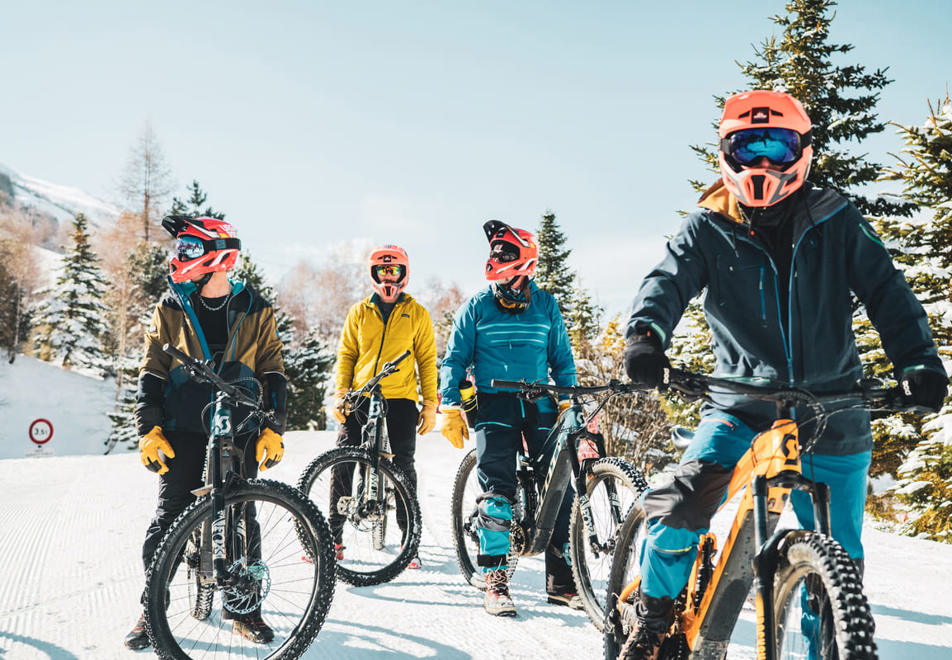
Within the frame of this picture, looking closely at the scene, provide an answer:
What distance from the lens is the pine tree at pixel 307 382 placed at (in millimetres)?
25062

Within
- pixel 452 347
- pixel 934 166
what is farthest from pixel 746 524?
pixel 934 166

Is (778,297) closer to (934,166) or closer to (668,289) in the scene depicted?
(668,289)

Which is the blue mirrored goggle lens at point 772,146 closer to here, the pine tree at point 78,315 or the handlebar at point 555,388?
the handlebar at point 555,388

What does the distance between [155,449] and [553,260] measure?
103 feet

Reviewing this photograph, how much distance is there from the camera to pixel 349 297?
61.5 meters

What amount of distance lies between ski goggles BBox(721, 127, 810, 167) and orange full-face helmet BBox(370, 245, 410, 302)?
3.73 m

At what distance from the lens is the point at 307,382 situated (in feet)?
83.6

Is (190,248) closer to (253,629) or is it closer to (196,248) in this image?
(196,248)

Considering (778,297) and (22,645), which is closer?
(778,297)

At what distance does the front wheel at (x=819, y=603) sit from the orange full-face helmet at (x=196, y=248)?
10.7 ft

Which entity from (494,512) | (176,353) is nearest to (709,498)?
(494,512)

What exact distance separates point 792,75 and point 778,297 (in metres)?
13.5

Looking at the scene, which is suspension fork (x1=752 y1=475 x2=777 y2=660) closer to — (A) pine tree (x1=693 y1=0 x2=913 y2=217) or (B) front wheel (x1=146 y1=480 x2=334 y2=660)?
(B) front wheel (x1=146 y1=480 x2=334 y2=660)

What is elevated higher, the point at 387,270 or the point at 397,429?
the point at 387,270
